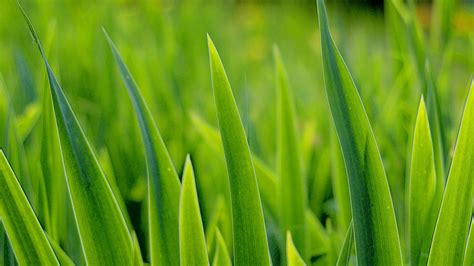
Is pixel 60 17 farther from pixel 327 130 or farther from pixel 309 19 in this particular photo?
pixel 309 19

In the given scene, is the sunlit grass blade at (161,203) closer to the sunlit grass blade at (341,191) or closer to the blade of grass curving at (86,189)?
the blade of grass curving at (86,189)

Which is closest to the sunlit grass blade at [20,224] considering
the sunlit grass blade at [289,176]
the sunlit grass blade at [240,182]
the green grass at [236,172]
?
the green grass at [236,172]

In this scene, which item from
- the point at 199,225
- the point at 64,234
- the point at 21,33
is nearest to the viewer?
the point at 199,225

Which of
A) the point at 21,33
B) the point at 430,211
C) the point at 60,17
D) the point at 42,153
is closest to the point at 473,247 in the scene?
the point at 430,211

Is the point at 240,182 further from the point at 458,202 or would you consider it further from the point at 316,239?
the point at 316,239

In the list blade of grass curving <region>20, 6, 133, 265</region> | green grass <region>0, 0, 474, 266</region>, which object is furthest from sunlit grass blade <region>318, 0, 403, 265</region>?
blade of grass curving <region>20, 6, 133, 265</region>

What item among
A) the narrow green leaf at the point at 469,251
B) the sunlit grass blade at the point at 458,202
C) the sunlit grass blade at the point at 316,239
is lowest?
the sunlit grass blade at the point at 316,239
